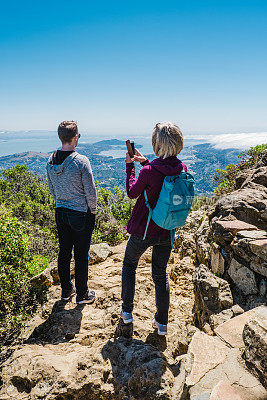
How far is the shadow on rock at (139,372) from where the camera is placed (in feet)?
7.42

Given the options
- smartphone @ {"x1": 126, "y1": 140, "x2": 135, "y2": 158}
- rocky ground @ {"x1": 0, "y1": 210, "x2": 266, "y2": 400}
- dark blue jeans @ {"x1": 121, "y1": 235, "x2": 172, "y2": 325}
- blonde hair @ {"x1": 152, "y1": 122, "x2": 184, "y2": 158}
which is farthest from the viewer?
smartphone @ {"x1": 126, "y1": 140, "x2": 135, "y2": 158}

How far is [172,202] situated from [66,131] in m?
1.69

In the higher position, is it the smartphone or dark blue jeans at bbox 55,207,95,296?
the smartphone

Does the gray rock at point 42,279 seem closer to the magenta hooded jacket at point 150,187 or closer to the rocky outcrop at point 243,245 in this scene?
the magenta hooded jacket at point 150,187

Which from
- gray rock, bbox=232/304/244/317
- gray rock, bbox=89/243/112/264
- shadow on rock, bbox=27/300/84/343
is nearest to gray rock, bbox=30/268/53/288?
shadow on rock, bbox=27/300/84/343

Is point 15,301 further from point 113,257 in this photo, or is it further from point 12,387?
point 113,257

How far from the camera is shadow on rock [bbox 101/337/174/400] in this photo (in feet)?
7.42

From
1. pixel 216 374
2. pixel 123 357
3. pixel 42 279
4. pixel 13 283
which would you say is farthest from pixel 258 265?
pixel 42 279

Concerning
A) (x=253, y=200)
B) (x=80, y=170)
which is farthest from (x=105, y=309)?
(x=253, y=200)

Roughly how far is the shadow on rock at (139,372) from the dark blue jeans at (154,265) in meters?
0.49

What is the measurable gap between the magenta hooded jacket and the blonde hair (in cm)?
8

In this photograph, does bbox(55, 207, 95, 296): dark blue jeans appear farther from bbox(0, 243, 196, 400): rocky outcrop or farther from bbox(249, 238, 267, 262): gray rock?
bbox(249, 238, 267, 262): gray rock

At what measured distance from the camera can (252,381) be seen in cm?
193

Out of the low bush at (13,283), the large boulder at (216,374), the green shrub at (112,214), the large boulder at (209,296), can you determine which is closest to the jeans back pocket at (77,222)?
the low bush at (13,283)
